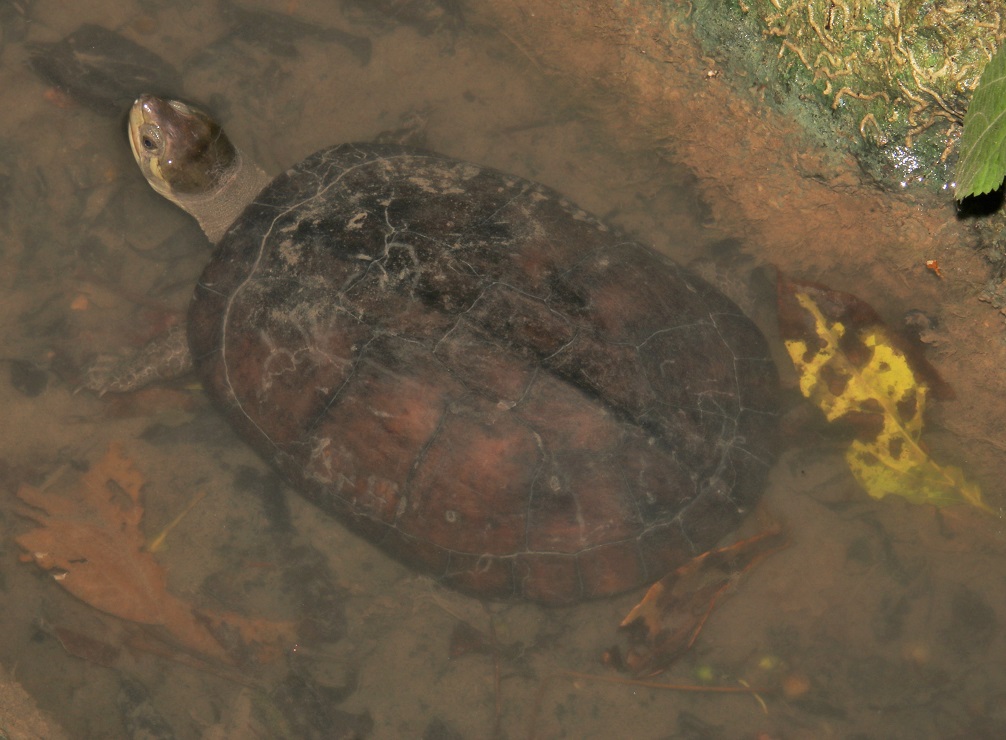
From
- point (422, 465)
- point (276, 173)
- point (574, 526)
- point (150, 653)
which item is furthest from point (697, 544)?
point (276, 173)

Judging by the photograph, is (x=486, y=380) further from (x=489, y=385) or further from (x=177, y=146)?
(x=177, y=146)

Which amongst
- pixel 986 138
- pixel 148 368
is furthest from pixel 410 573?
pixel 986 138

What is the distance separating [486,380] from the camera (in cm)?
333

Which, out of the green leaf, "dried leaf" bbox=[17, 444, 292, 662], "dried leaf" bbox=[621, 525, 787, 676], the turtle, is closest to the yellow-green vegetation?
the green leaf

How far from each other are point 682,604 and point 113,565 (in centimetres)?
321

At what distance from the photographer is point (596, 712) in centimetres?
411

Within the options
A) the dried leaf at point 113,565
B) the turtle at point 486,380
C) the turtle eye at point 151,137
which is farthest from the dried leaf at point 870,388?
the turtle eye at point 151,137

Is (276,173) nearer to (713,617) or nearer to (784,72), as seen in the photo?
(784,72)

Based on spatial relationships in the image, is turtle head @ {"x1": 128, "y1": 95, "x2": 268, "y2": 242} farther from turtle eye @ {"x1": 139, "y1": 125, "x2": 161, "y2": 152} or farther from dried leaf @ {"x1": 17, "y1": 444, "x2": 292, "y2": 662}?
dried leaf @ {"x1": 17, "y1": 444, "x2": 292, "y2": 662}

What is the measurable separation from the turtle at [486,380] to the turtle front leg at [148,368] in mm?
297

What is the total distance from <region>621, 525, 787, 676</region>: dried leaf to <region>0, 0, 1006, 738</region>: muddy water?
107 mm

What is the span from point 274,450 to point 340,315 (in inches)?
35.2

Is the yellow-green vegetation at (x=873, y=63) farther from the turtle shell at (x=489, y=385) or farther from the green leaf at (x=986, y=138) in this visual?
the turtle shell at (x=489, y=385)

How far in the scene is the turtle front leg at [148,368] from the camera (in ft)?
14.3
